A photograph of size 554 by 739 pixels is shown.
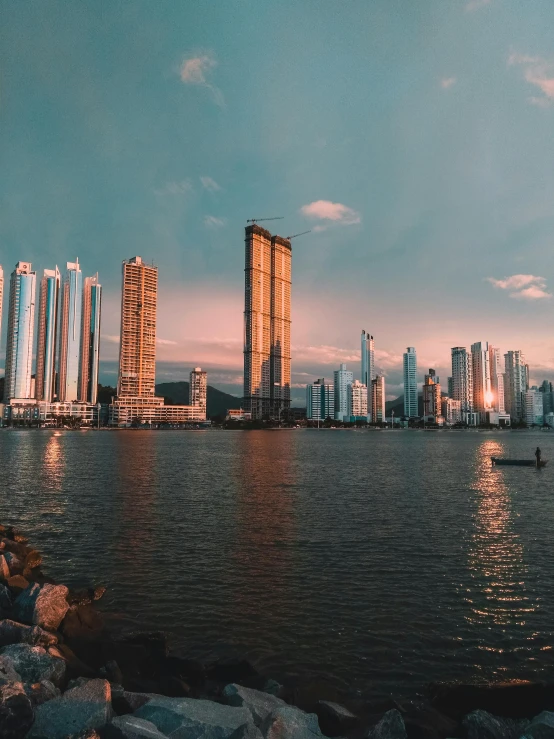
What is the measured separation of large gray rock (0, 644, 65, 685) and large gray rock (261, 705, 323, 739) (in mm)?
5416

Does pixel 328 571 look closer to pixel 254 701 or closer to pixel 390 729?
pixel 254 701

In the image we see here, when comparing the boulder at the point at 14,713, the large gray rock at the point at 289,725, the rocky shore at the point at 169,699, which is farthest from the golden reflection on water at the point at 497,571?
the boulder at the point at 14,713

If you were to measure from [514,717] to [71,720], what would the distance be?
983cm

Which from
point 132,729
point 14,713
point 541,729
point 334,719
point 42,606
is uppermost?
point 14,713

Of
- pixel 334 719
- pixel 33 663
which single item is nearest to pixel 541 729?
pixel 334 719

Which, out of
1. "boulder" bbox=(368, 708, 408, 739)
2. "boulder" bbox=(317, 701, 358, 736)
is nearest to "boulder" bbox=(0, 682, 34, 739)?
Result: "boulder" bbox=(317, 701, 358, 736)

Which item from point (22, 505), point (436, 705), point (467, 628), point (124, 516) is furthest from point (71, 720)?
point (22, 505)

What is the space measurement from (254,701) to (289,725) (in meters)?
1.51

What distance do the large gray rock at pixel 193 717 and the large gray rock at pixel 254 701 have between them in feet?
1.74

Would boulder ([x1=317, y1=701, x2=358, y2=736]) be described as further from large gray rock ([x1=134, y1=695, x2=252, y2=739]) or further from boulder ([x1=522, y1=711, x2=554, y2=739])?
boulder ([x1=522, y1=711, x2=554, y2=739])

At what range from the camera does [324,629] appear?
1705cm

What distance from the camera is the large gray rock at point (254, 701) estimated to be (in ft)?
34.7

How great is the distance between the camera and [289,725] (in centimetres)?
975

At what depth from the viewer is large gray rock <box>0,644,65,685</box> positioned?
11551 mm
